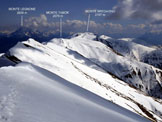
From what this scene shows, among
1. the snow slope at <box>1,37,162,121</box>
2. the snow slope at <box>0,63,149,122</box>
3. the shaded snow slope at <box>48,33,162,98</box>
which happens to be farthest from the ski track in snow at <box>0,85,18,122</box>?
the shaded snow slope at <box>48,33,162,98</box>

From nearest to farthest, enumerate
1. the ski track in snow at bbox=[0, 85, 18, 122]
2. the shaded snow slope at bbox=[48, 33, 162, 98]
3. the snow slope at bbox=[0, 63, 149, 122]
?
the ski track in snow at bbox=[0, 85, 18, 122]
the snow slope at bbox=[0, 63, 149, 122]
the shaded snow slope at bbox=[48, 33, 162, 98]

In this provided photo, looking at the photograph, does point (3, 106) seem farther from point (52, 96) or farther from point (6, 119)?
point (52, 96)

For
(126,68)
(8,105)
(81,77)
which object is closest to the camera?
(8,105)

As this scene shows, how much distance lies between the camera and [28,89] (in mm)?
9188

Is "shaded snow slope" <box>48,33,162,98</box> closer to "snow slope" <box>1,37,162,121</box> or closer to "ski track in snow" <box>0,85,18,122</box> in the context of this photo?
"snow slope" <box>1,37,162,121</box>

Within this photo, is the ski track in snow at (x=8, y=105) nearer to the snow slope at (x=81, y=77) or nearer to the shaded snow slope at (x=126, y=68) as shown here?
the snow slope at (x=81, y=77)

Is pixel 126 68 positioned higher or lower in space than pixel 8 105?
lower

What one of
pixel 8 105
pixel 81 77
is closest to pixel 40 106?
pixel 8 105

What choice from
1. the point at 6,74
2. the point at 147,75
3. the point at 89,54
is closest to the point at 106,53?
the point at 89,54

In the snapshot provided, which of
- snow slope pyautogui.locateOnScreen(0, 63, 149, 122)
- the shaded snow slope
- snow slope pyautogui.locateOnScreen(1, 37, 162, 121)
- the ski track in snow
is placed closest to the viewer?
the ski track in snow

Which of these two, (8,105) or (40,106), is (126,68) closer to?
(40,106)

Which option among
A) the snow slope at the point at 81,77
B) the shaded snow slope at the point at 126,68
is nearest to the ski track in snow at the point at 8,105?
the snow slope at the point at 81,77

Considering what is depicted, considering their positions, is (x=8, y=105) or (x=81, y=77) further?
(x=81, y=77)

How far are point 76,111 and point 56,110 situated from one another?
106cm
